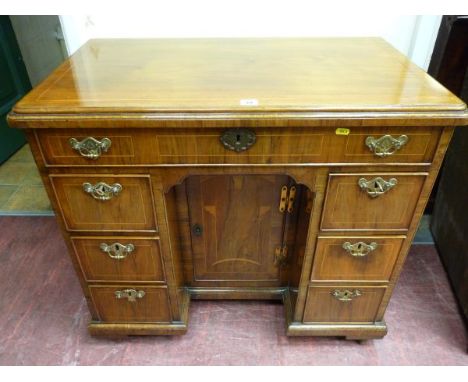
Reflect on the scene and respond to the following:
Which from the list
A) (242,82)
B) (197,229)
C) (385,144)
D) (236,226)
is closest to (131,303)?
(197,229)

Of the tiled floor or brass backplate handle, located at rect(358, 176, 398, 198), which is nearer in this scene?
brass backplate handle, located at rect(358, 176, 398, 198)

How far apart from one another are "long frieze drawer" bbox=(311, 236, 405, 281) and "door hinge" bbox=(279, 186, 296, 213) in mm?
176

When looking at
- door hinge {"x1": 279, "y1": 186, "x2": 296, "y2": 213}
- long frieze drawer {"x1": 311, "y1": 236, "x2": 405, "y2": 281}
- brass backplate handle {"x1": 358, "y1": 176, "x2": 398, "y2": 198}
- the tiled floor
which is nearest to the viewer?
brass backplate handle {"x1": 358, "y1": 176, "x2": 398, "y2": 198}

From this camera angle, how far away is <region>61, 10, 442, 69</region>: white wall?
4.17 feet

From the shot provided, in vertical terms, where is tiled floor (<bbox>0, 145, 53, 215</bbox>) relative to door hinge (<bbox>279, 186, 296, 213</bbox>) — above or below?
below

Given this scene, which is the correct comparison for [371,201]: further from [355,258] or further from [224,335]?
[224,335]

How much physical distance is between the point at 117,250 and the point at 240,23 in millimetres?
883

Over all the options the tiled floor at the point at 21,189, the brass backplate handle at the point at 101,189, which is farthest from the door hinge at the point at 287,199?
the tiled floor at the point at 21,189

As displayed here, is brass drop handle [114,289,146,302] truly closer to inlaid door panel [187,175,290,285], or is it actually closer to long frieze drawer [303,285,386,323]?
inlaid door panel [187,175,290,285]

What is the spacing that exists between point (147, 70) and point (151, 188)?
0.34m

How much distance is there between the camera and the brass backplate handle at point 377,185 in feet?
3.01

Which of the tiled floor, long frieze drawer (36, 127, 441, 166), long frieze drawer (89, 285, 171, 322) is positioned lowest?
the tiled floor

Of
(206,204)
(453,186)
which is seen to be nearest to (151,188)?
(206,204)

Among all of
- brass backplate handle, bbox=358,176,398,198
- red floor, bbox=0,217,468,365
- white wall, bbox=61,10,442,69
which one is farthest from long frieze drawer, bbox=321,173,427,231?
white wall, bbox=61,10,442,69
